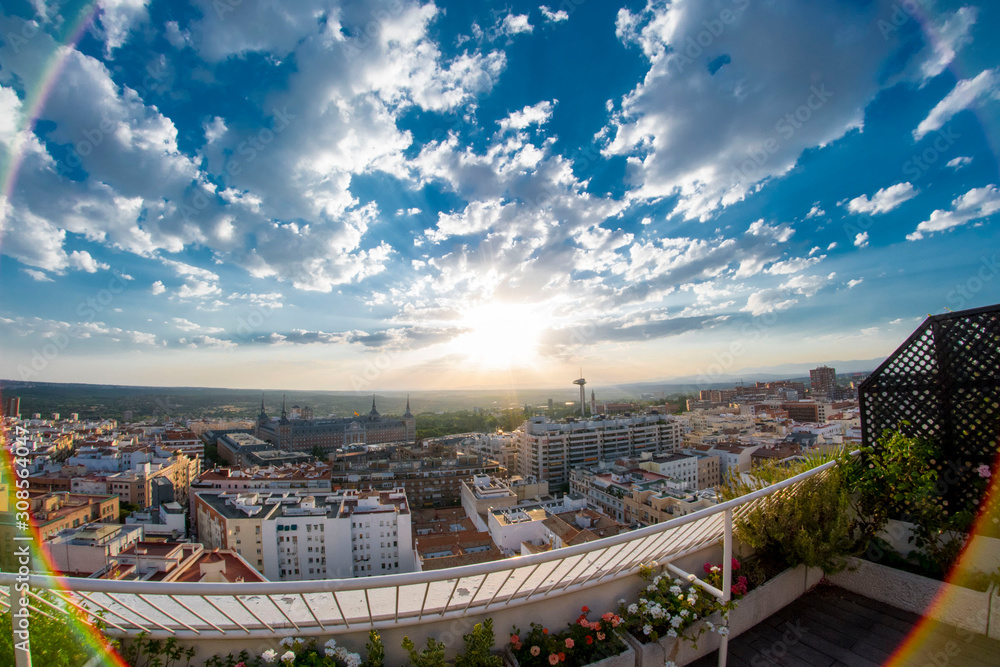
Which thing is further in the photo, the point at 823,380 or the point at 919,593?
the point at 823,380

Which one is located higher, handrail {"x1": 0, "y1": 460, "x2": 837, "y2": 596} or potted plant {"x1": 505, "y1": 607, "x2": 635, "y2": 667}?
handrail {"x1": 0, "y1": 460, "x2": 837, "y2": 596}

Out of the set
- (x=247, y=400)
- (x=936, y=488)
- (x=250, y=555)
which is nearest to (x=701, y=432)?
(x=250, y=555)

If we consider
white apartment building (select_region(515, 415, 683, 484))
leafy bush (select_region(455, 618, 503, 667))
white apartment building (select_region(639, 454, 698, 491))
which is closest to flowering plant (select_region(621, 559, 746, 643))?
leafy bush (select_region(455, 618, 503, 667))

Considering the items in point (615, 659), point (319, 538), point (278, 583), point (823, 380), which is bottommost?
point (319, 538)

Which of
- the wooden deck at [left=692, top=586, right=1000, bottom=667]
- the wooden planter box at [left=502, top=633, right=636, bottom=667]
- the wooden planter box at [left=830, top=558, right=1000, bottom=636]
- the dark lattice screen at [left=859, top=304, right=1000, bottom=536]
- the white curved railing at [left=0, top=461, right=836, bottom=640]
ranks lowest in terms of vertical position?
the wooden deck at [left=692, top=586, right=1000, bottom=667]

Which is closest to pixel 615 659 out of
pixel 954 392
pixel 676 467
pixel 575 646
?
pixel 575 646

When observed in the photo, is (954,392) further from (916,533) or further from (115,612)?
(115,612)

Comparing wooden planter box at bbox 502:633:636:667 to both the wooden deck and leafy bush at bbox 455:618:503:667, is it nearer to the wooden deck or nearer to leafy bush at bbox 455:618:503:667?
leafy bush at bbox 455:618:503:667

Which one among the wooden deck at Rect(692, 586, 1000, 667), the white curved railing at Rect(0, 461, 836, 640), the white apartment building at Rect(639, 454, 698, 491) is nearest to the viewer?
the white curved railing at Rect(0, 461, 836, 640)
